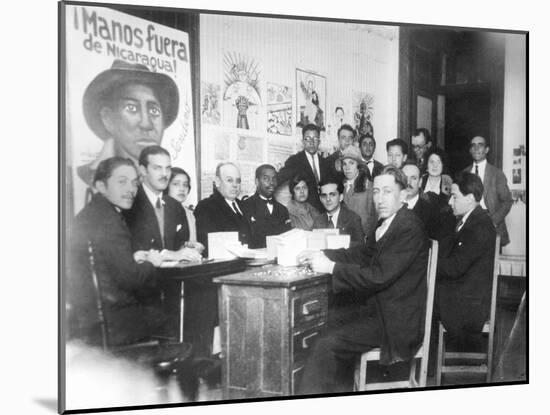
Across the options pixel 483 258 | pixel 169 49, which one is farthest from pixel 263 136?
pixel 483 258

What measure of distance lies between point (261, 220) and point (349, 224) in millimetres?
520

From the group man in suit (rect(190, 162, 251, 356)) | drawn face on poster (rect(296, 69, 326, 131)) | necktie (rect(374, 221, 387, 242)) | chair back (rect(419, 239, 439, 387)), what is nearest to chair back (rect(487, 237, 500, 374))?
chair back (rect(419, 239, 439, 387))

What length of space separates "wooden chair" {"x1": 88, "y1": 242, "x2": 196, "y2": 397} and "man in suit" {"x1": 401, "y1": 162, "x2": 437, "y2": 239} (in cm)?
152

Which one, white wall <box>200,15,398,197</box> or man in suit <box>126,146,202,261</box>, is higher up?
white wall <box>200,15,398,197</box>

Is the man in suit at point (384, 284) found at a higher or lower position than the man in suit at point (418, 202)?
lower

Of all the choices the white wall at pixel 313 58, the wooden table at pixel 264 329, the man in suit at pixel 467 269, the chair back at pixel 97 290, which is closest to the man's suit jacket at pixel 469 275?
the man in suit at pixel 467 269

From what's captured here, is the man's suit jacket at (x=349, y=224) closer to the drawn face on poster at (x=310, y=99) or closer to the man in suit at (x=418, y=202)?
the man in suit at (x=418, y=202)

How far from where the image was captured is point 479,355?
487cm

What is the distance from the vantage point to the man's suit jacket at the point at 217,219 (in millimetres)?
4324

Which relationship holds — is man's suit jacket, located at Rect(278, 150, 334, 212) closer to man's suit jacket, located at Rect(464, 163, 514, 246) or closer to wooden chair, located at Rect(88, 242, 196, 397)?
man's suit jacket, located at Rect(464, 163, 514, 246)

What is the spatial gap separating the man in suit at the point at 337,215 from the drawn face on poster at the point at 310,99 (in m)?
0.33

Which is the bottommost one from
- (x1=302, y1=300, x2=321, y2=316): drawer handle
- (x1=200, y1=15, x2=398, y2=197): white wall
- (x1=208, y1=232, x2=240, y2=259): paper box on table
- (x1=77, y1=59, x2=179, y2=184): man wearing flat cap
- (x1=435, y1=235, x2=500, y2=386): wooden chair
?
(x1=435, y1=235, x2=500, y2=386): wooden chair

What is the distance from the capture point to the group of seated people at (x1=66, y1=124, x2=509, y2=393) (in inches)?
162

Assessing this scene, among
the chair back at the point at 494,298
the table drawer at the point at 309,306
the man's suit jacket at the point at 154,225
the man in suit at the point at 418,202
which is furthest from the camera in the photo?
the chair back at the point at 494,298
